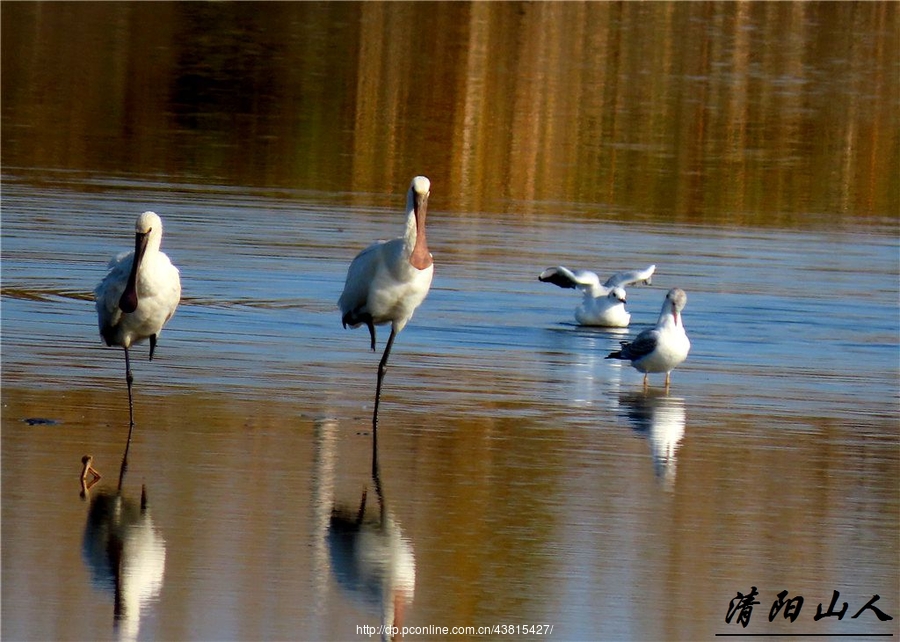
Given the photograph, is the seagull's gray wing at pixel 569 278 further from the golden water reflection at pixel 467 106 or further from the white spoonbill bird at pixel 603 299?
the golden water reflection at pixel 467 106

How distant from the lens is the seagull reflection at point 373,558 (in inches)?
313

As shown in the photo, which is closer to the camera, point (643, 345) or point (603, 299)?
point (643, 345)

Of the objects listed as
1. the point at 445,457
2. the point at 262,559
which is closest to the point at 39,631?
the point at 262,559

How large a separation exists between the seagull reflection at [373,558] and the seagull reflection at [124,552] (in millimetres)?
724

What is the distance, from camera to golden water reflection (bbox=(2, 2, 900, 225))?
2630 centimetres

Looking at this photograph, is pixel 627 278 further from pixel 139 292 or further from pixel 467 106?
pixel 467 106

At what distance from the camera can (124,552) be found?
329 inches

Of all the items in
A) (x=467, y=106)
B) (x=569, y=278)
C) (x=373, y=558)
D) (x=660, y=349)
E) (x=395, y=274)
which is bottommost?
(x=373, y=558)

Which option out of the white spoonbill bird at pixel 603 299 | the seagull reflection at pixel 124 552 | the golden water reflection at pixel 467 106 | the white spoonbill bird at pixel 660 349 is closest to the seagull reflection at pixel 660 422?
the white spoonbill bird at pixel 660 349

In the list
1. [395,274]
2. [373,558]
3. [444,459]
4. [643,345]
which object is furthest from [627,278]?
[373,558]

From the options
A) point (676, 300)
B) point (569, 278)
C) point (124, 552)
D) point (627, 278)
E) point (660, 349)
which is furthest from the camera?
point (569, 278)

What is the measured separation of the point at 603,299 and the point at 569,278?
52 cm

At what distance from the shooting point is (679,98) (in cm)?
4059

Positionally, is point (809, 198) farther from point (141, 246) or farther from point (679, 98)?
point (141, 246)
